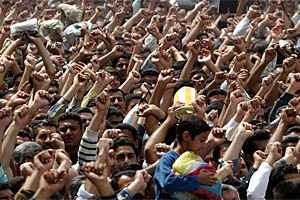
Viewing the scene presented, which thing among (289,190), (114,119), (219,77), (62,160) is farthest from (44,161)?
(219,77)

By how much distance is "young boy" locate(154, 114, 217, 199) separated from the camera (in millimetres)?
6395

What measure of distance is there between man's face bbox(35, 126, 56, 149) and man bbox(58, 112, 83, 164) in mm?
115

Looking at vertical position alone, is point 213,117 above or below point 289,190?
below

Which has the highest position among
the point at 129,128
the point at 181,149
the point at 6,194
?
the point at 181,149

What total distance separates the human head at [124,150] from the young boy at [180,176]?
134 cm

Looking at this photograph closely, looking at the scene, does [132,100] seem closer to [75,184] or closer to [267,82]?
[267,82]

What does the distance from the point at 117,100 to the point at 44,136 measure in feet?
5.42

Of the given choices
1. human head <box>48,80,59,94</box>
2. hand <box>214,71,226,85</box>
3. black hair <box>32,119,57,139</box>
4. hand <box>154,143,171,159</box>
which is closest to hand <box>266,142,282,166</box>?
hand <box>154,143,171,159</box>

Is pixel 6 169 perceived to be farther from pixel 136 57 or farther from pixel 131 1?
pixel 131 1

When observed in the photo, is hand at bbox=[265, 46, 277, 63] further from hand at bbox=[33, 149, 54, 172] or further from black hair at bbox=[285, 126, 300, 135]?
hand at bbox=[33, 149, 54, 172]

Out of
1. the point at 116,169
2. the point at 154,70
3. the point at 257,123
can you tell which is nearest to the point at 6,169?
the point at 116,169

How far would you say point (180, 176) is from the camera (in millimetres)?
6410

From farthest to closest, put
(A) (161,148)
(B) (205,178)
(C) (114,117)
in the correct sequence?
1. (C) (114,117)
2. (A) (161,148)
3. (B) (205,178)

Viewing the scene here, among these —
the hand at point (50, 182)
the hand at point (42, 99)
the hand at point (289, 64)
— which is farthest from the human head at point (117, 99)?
the hand at point (50, 182)
